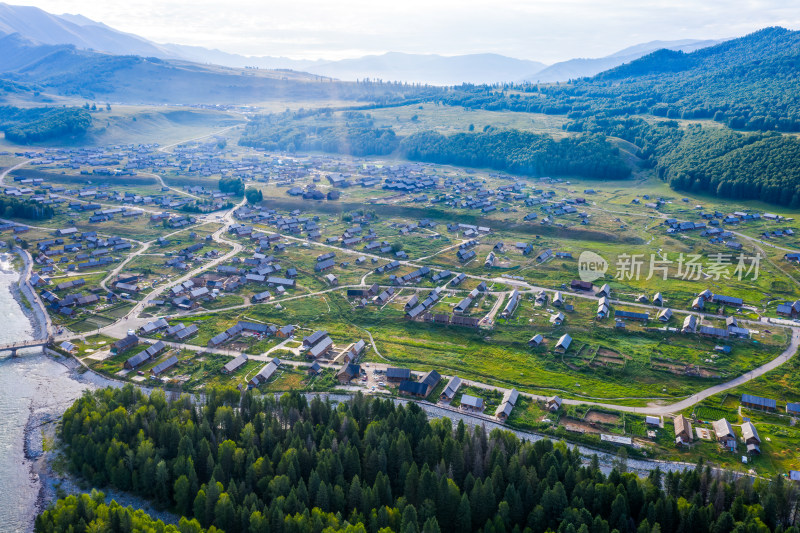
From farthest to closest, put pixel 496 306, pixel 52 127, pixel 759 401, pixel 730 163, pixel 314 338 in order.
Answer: pixel 52 127 → pixel 730 163 → pixel 496 306 → pixel 314 338 → pixel 759 401

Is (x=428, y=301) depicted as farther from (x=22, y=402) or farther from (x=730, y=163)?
(x=730, y=163)

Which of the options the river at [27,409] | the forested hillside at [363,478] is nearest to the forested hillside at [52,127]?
the river at [27,409]

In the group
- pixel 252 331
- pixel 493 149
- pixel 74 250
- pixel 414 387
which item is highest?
pixel 493 149

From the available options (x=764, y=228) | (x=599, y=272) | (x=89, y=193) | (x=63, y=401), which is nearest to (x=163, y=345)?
(x=63, y=401)

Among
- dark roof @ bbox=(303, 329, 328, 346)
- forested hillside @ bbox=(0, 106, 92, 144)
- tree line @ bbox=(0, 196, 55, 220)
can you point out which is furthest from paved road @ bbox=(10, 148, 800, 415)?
forested hillside @ bbox=(0, 106, 92, 144)

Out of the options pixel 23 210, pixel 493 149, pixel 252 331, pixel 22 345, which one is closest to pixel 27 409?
pixel 22 345
